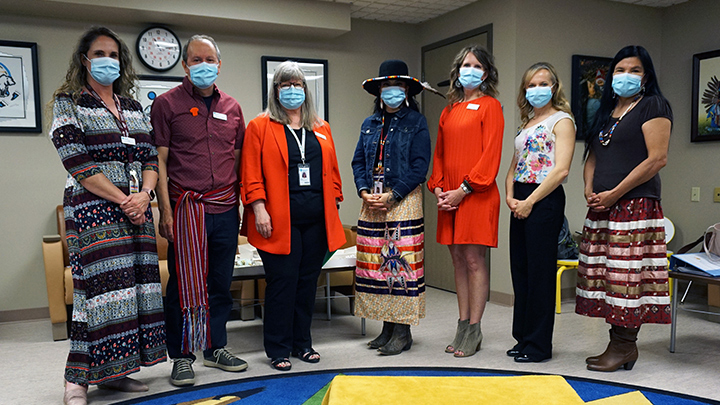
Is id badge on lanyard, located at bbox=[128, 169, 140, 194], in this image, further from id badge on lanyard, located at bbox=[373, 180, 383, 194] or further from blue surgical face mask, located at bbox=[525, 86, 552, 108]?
blue surgical face mask, located at bbox=[525, 86, 552, 108]

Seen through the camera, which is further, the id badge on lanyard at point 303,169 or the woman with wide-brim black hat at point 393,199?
the woman with wide-brim black hat at point 393,199


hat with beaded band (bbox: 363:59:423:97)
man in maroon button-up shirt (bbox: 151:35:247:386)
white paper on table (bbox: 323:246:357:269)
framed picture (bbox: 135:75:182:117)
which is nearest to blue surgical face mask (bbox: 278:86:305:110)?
man in maroon button-up shirt (bbox: 151:35:247:386)

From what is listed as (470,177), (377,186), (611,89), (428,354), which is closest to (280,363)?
(428,354)

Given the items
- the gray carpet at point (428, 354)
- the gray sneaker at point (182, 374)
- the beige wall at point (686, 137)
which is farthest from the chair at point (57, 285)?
the beige wall at point (686, 137)

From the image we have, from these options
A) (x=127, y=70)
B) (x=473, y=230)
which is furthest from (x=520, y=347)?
(x=127, y=70)

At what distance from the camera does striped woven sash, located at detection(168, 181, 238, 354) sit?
9.01ft

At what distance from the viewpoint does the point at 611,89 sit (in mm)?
2957

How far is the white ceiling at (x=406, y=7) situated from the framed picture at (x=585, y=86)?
69cm

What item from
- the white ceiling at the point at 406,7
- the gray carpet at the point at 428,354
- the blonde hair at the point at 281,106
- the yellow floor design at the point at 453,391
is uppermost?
the white ceiling at the point at 406,7

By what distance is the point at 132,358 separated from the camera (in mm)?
2584

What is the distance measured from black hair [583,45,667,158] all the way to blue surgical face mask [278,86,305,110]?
5.25 feet

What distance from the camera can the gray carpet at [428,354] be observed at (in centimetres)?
284

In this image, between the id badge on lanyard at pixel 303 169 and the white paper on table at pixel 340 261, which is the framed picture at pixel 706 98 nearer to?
the white paper on table at pixel 340 261

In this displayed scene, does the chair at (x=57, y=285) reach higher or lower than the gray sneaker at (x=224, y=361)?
higher
